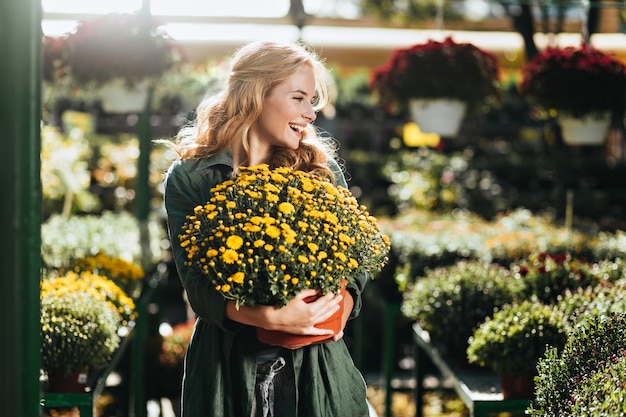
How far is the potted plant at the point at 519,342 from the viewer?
2797 mm

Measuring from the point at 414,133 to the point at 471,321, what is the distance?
5.96m

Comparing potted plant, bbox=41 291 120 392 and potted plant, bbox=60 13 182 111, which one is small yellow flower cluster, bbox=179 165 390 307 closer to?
potted plant, bbox=41 291 120 392

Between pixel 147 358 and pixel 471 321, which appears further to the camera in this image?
pixel 147 358

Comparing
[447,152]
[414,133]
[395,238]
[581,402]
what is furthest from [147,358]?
[414,133]

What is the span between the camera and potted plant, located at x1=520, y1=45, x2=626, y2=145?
15.9ft

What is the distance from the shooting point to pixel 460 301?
3383 millimetres

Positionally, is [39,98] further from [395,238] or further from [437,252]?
[395,238]

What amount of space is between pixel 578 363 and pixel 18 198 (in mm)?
1387

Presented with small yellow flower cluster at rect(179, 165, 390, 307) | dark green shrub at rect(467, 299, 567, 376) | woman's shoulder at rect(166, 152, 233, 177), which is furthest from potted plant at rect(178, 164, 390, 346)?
dark green shrub at rect(467, 299, 567, 376)

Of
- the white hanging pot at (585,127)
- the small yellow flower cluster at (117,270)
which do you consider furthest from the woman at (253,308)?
the white hanging pot at (585,127)

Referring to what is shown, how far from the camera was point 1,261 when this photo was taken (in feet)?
4.80

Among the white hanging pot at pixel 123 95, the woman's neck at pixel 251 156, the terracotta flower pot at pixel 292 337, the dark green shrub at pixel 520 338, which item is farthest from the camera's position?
the white hanging pot at pixel 123 95

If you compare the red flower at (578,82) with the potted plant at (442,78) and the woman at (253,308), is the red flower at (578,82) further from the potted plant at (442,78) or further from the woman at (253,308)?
the woman at (253,308)

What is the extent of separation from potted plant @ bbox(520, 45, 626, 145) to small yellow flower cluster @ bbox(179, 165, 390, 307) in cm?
309
